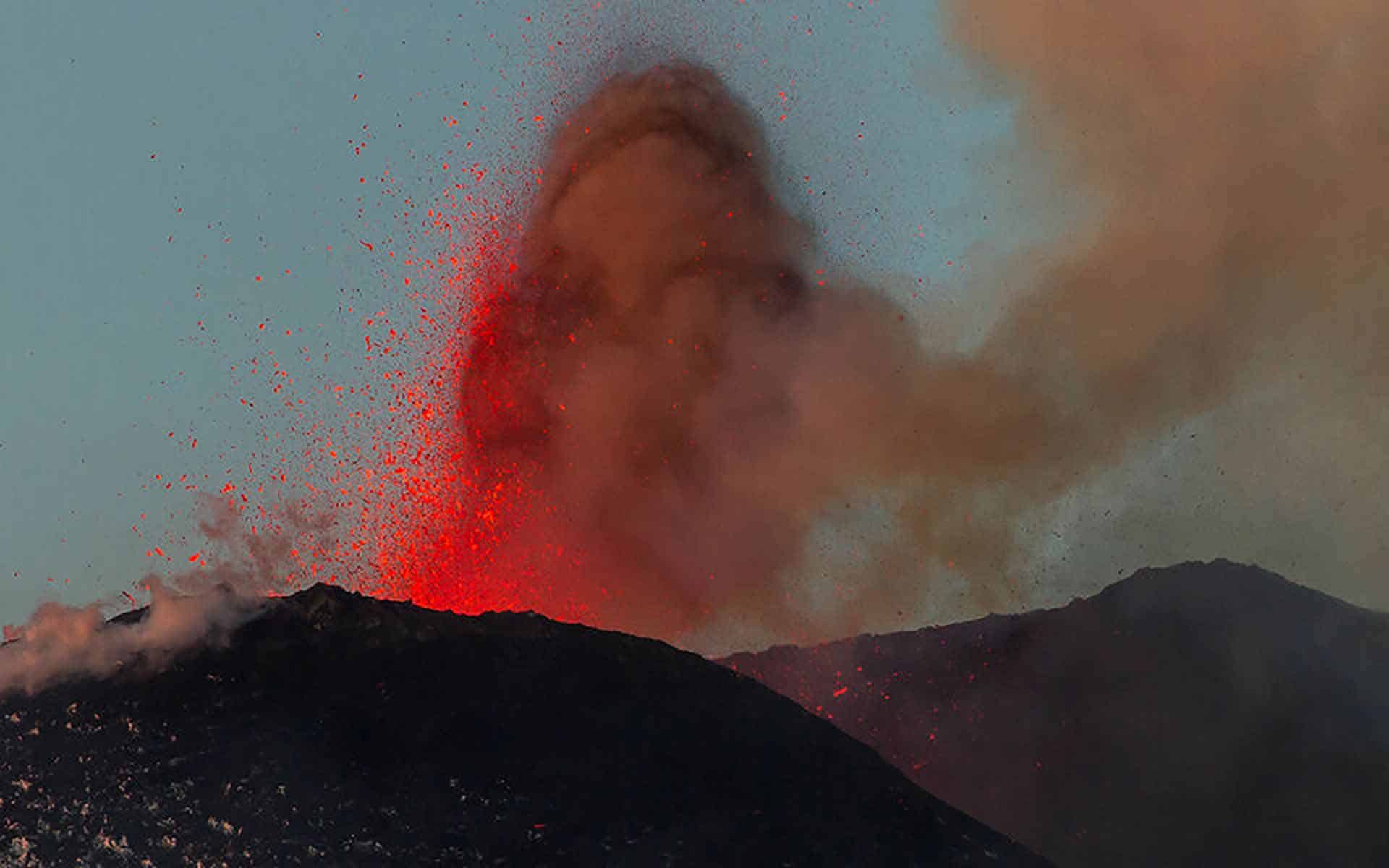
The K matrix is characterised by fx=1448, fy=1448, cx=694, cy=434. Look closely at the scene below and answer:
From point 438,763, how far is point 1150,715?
1924cm

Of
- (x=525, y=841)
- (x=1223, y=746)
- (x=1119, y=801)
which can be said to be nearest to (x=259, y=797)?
(x=525, y=841)

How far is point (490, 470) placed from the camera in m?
31.1

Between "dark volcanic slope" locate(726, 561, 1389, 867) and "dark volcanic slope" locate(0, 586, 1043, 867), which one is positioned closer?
"dark volcanic slope" locate(0, 586, 1043, 867)

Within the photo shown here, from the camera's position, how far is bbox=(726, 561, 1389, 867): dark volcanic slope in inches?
1094

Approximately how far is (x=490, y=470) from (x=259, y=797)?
15974mm

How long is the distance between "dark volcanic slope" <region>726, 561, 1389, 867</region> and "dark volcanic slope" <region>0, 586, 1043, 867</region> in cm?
1121

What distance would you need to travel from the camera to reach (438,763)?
1641cm

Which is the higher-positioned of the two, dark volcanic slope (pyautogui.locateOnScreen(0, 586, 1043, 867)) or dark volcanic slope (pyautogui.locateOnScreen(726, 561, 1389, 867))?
dark volcanic slope (pyautogui.locateOnScreen(726, 561, 1389, 867))

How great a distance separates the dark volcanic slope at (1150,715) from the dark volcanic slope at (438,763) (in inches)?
441

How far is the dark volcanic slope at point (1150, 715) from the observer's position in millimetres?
27797

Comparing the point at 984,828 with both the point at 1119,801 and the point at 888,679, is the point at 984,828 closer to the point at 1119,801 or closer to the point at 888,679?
the point at 1119,801

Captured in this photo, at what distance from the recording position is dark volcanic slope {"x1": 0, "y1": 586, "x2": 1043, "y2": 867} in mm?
15188

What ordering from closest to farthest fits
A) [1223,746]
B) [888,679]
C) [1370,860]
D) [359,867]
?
[359,867]
[1370,860]
[1223,746]
[888,679]

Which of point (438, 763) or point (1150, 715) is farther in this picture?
point (1150, 715)
